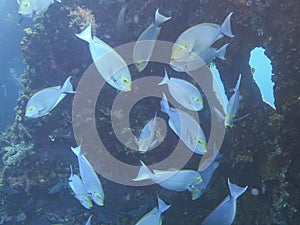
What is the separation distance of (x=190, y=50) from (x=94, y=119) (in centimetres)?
283

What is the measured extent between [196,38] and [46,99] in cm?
199

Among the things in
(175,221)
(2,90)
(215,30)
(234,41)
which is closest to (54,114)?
(175,221)

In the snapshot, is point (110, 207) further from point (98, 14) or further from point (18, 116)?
point (98, 14)

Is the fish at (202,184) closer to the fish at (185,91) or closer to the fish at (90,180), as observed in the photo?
the fish at (185,91)

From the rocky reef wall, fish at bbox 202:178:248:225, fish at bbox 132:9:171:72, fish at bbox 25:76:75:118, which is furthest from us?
the rocky reef wall

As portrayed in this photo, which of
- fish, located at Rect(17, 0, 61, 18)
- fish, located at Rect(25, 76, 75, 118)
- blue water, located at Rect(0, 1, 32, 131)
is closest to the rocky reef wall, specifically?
fish, located at Rect(17, 0, 61, 18)

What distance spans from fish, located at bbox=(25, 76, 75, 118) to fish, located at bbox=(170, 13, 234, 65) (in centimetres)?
143

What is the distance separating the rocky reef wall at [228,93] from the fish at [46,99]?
6.32ft

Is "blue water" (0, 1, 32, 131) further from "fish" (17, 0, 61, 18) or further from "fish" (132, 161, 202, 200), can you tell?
"fish" (132, 161, 202, 200)

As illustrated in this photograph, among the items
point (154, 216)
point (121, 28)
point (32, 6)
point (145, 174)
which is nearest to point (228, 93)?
point (121, 28)

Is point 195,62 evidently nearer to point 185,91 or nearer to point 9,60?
point 185,91

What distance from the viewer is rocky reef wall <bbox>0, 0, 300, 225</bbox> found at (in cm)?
420

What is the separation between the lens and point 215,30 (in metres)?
3.35

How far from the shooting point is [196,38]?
3.35 m
